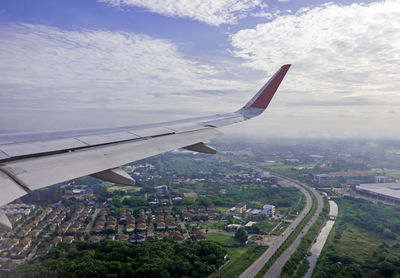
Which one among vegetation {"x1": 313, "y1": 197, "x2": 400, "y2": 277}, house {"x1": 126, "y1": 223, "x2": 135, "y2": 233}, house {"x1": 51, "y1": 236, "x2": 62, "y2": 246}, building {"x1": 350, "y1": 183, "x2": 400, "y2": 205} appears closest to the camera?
vegetation {"x1": 313, "y1": 197, "x2": 400, "y2": 277}

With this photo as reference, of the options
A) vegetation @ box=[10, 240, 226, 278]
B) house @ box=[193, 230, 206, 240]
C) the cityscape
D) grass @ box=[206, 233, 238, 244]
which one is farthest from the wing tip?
grass @ box=[206, 233, 238, 244]

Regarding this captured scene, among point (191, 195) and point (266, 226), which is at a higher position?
point (266, 226)

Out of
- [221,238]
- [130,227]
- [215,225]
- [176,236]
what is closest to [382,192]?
[215,225]

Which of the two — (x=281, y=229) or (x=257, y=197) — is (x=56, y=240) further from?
(x=257, y=197)

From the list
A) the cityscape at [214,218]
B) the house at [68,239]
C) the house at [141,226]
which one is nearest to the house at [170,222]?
the cityscape at [214,218]

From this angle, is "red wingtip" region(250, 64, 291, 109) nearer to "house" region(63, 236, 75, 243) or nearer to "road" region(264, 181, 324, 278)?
"road" region(264, 181, 324, 278)

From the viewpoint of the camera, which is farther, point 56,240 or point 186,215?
point 186,215

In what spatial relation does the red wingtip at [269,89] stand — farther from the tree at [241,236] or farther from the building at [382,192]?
the building at [382,192]

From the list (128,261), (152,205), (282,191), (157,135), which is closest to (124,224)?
(152,205)
